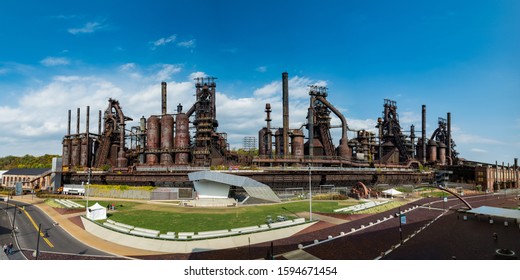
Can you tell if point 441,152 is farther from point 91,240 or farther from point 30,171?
point 30,171

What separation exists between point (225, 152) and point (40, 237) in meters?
57.5

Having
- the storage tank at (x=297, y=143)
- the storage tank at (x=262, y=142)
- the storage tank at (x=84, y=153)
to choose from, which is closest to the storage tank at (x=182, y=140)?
the storage tank at (x=262, y=142)

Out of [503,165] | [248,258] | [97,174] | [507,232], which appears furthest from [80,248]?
[503,165]

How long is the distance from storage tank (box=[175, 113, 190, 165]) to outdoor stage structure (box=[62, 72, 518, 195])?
260 millimetres

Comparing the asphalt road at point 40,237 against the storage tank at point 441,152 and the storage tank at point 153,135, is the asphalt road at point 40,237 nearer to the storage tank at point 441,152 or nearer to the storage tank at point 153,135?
the storage tank at point 153,135

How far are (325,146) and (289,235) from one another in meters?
61.5

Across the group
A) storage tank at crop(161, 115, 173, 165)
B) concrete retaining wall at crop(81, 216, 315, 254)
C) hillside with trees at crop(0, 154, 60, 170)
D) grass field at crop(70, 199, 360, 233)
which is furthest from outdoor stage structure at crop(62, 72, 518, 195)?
hillside with trees at crop(0, 154, 60, 170)

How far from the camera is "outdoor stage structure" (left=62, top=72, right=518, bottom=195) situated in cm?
6269

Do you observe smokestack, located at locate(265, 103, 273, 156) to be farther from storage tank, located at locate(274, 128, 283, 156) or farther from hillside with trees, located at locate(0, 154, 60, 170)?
hillside with trees, located at locate(0, 154, 60, 170)

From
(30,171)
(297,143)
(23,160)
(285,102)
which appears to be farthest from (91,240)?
(23,160)

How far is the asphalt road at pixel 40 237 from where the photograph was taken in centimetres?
2442

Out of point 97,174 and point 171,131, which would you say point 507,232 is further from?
point 97,174

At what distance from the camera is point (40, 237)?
96.1 feet

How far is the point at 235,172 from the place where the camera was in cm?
5562
